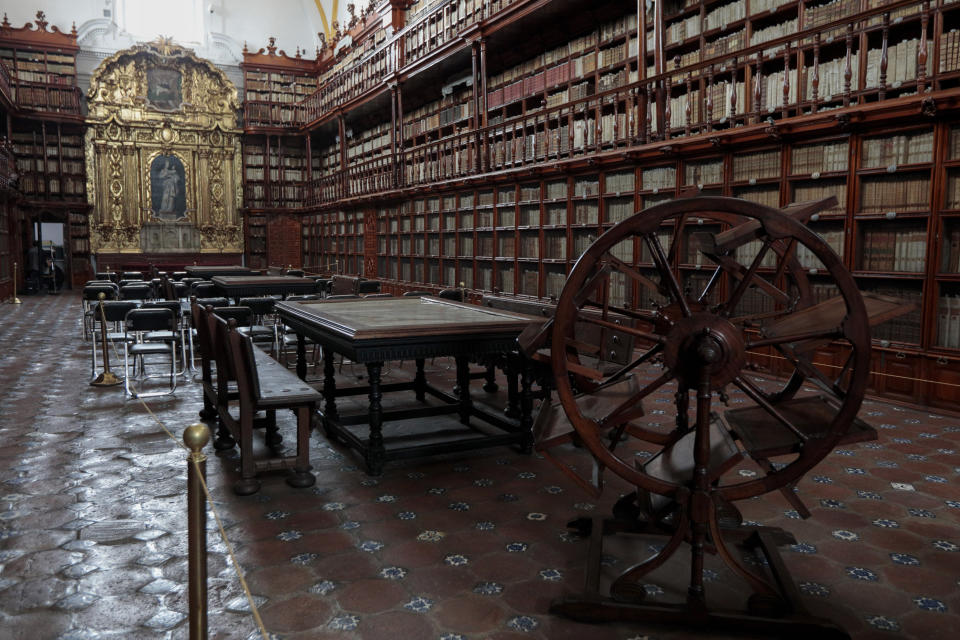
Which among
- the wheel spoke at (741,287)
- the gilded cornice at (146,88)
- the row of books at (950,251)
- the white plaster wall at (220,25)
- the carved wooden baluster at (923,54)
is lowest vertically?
the wheel spoke at (741,287)

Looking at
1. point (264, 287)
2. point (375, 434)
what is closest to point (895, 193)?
point (375, 434)

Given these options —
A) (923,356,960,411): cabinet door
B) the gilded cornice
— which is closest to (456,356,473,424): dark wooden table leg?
(923,356,960,411): cabinet door

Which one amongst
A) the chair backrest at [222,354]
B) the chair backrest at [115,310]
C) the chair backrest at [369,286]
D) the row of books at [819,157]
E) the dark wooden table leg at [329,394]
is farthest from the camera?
the chair backrest at [369,286]

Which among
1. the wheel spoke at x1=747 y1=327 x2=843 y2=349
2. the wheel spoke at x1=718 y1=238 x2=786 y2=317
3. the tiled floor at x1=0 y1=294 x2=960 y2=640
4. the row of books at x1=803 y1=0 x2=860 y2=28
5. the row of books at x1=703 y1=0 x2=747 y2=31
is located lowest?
the tiled floor at x1=0 y1=294 x2=960 y2=640

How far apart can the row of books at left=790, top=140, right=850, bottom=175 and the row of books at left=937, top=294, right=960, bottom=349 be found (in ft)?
4.01

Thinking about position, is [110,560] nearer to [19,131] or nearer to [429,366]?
[429,366]

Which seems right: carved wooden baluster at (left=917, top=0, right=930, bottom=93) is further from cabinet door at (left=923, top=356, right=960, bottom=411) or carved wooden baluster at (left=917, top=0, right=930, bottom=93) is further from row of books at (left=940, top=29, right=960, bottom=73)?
cabinet door at (left=923, top=356, right=960, bottom=411)

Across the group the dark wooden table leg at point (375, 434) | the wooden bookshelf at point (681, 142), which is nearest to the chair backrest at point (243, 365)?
the dark wooden table leg at point (375, 434)

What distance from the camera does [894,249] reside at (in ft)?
16.6

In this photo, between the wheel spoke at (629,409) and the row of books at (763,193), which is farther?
the row of books at (763,193)

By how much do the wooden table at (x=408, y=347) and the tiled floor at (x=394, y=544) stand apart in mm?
126

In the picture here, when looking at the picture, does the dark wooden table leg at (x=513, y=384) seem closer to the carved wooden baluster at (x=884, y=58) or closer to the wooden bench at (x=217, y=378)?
the wooden bench at (x=217, y=378)

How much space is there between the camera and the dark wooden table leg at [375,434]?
3.50m

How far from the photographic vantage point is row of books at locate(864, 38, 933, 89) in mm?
5020
